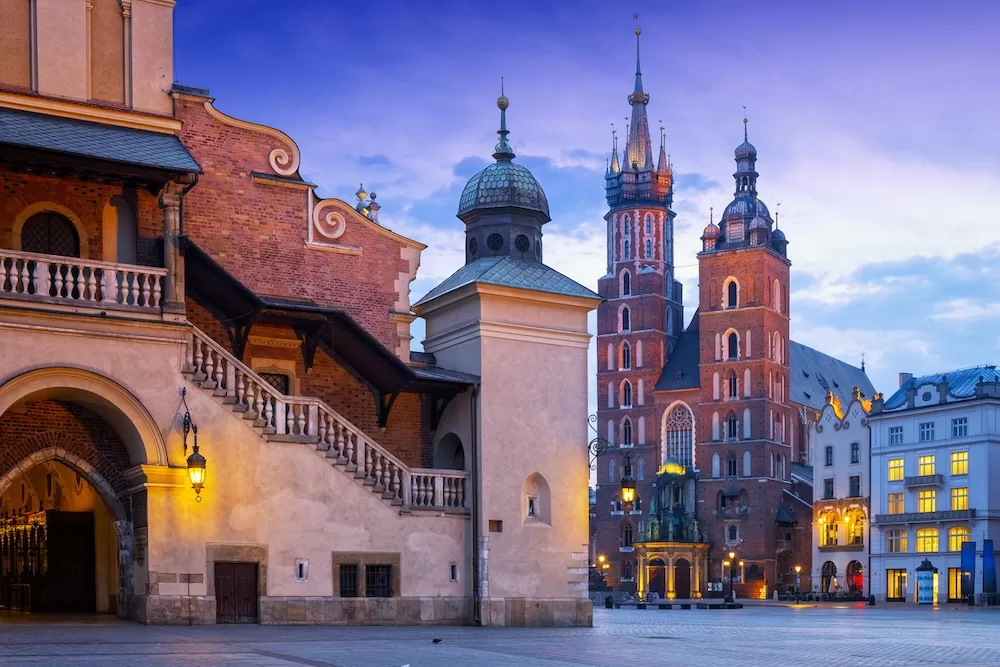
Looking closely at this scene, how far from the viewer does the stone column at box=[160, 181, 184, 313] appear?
925 inches

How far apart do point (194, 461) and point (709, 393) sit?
9481 cm

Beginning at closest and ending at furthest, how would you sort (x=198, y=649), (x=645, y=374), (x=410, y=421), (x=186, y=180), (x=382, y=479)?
1. (x=198, y=649)
2. (x=186, y=180)
3. (x=382, y=479)
4. (x=410, y=421)
5. (x=645, y=374)

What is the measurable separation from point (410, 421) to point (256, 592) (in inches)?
238

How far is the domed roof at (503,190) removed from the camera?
104 ft

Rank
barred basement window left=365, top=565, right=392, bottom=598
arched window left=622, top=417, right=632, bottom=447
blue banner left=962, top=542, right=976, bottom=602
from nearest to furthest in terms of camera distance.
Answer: barred basement window left=365, top=565, right=392, bottom=598 → blue banner left=962, top=542, right=976, bottom=602 → arched window left=622, top=417, right=632, bottom=447

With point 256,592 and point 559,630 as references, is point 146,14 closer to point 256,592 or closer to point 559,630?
point 256,592

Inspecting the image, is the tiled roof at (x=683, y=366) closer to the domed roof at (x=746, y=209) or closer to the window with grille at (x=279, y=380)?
the domed roof at (x=746, y=209)

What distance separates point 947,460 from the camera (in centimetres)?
8150

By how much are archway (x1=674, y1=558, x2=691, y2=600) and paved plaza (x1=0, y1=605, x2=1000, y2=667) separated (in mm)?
85118

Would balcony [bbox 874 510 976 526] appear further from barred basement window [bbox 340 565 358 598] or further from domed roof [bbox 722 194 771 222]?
barred basement window [bbox 340 565 358 598]

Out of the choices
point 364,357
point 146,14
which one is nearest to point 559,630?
point 364,357

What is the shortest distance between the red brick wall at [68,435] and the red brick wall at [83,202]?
279 centimetres

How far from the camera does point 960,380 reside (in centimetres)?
8300

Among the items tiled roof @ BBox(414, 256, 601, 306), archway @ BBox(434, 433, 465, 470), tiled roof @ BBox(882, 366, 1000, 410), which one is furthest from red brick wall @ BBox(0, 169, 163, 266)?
A: tiled roof @ BBox(882, 366, 1000, 410)
